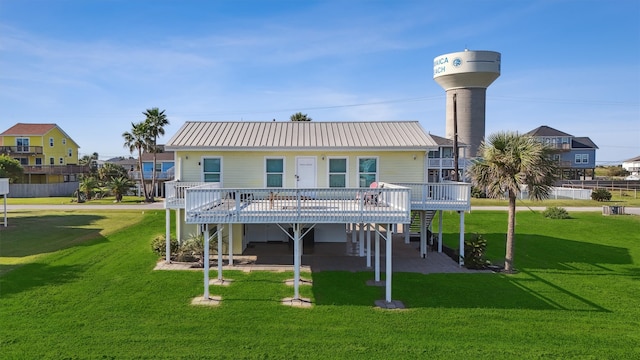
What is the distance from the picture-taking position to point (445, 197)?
15.6 metres

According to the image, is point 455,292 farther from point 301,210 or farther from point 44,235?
point 44,235

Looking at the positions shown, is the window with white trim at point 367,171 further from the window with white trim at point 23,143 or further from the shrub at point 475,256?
the window with white trim at point 23,143

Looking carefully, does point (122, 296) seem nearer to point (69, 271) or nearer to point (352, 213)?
point (69, 271)

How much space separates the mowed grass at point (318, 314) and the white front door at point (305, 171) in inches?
184

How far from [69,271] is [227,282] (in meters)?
6.00

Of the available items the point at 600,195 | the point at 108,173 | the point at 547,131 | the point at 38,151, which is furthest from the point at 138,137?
the point at 547,131

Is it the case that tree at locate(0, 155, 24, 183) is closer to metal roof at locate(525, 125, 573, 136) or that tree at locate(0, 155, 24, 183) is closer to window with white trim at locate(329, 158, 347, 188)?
window with white trim at locate(329, 158, 347, 188)

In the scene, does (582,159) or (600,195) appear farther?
(582,159)

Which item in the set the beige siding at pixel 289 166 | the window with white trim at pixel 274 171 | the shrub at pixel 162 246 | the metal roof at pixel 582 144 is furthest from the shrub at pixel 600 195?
the shrub at pixel 162 246

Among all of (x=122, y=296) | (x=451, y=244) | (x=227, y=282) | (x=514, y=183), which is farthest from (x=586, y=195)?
(x=122, y=296)

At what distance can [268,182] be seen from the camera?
1770cm

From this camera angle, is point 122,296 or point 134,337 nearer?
point 134,337

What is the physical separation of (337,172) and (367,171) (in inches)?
52.4

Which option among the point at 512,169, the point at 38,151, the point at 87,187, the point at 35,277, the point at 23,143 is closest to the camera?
the point at 35,277
